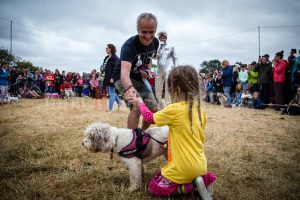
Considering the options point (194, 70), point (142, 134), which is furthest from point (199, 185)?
point (194, 70)

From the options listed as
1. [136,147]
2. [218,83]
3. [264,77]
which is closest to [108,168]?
[136,147]

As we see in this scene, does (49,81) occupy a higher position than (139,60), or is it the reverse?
(49,81)

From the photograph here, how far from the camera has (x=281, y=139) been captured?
4.98m

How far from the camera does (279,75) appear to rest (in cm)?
1027

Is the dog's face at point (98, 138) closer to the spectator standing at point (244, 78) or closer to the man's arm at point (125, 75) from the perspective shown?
the man's arm at point (125, 75)

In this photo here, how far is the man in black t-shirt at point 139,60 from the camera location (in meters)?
2.97

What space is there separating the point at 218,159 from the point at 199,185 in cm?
165

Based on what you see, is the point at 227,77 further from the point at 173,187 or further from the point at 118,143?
the point at 173,187

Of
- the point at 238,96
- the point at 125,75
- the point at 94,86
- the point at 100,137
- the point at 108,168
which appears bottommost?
the point at 108,168

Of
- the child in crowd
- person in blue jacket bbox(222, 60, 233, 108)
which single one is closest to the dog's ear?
person in blue jacket bbox(222, 60, 233, 108)

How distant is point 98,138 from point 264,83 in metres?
11.2

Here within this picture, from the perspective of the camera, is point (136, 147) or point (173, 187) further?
point (136, 147)

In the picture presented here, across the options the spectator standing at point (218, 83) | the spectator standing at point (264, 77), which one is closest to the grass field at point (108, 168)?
the spectator standing at point (264, 77)

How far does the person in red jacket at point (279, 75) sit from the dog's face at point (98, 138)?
10.1 meters
